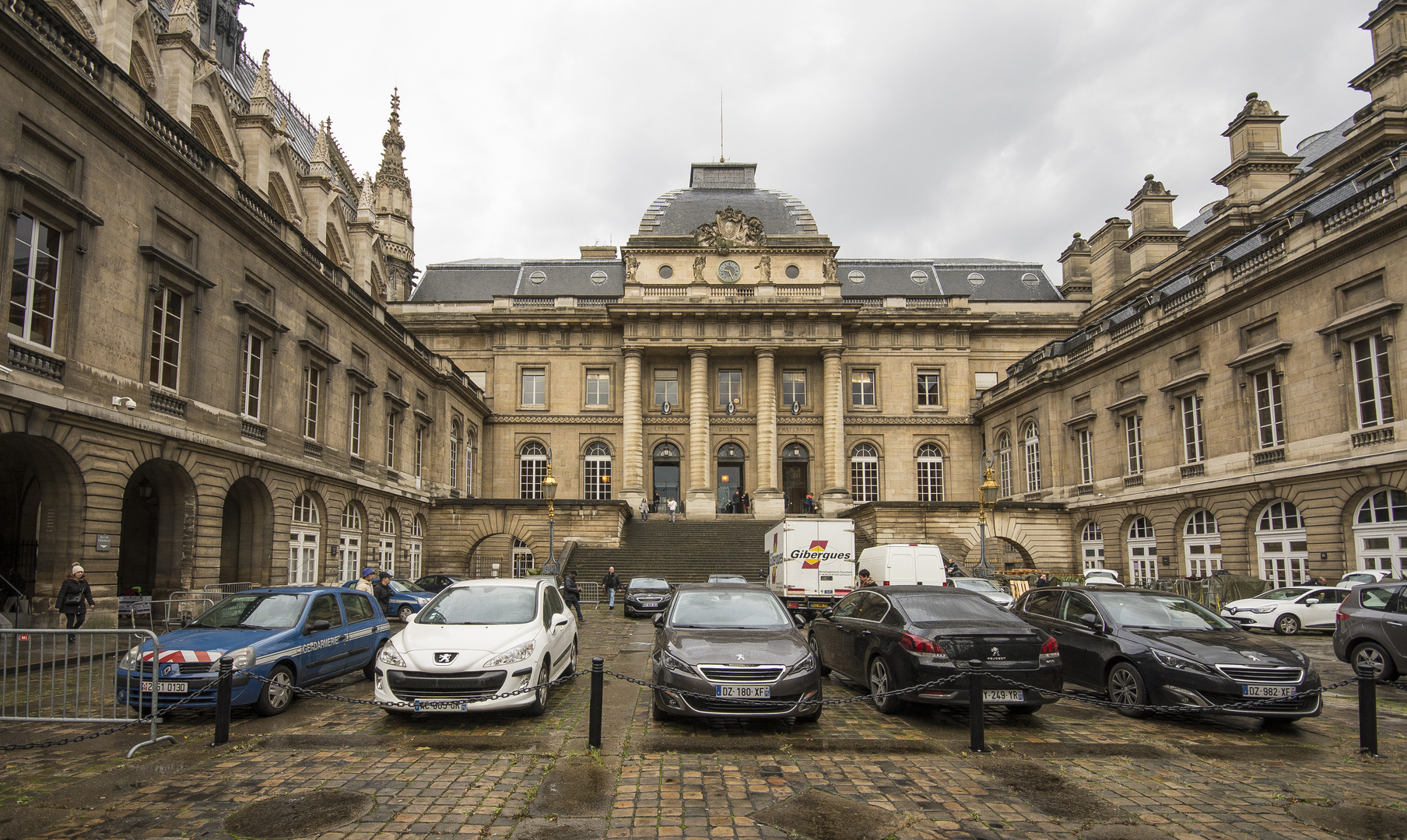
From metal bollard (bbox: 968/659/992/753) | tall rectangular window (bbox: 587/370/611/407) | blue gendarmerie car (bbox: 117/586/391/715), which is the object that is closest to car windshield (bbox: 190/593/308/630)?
blue gendarmerie car (bbox: 117/586/391/715)

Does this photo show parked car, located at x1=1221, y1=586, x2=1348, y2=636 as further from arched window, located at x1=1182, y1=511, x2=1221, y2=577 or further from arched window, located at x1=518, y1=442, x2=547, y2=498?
arched window, located at x1=518, y1=442, x2=547, y2=498

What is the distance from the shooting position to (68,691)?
10695 millimetres

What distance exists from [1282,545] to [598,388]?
31262 millimetres

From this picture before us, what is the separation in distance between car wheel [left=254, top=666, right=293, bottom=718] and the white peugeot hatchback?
1363 millimetres

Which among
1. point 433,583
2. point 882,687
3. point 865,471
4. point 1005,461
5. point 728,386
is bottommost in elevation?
point 882,687

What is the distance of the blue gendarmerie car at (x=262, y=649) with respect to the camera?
9.01m

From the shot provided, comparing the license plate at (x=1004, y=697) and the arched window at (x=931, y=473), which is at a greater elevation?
the arched window at (x=931, y=473)

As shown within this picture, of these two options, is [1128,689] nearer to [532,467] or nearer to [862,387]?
[862,387]

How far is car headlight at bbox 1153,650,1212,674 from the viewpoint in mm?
9195

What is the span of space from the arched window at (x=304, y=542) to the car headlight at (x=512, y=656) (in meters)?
15.0

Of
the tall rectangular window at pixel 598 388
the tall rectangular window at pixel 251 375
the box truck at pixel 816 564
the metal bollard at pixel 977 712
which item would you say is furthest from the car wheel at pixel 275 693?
the tall rectangular window at pixel 598 388

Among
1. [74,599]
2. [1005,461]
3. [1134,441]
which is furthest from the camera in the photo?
[1005,461]

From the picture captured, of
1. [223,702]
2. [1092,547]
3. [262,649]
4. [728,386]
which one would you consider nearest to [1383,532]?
[1092,547]

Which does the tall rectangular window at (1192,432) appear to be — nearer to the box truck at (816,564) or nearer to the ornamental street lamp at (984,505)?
the ornamental street lamp at (984,505)
